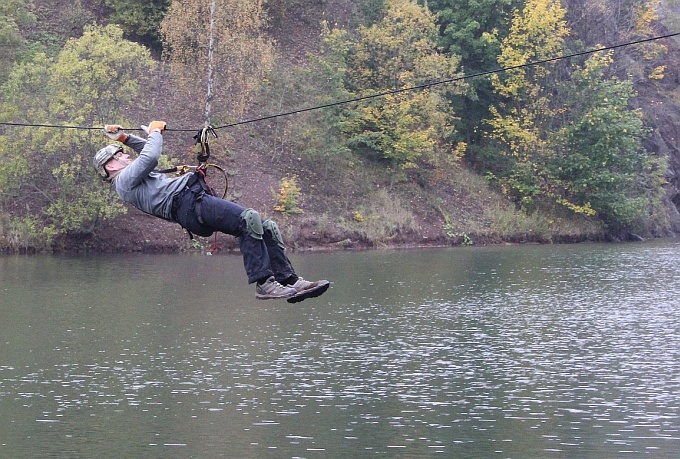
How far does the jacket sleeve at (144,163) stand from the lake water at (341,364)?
18.0 feet

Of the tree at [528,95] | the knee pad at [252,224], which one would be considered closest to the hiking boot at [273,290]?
the knee pad at [252,224]

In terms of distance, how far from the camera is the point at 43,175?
Result: 3966 centimetres

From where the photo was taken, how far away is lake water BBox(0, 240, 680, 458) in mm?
15875

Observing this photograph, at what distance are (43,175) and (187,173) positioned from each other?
2994cm

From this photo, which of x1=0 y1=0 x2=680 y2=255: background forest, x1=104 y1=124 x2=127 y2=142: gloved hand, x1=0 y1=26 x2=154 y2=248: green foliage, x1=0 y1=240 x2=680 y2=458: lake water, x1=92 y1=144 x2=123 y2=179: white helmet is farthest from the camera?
x1=0 y1=0 x2=680 y2=255: background forest

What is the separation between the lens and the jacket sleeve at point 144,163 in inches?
428

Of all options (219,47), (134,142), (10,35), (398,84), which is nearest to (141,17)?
(219,47)

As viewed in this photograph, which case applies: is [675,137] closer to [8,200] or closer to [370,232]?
[370,232]

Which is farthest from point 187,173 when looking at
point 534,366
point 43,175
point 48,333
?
point 43,175

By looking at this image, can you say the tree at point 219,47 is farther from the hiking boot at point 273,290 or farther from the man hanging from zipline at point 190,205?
the hiking boot at point 273,290

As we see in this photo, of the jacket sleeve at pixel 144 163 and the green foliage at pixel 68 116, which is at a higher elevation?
the green foliage at pixel 68 116

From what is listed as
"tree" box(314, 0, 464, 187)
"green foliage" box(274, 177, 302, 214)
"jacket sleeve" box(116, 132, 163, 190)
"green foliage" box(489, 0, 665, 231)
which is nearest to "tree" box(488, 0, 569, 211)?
"green foliage" box(489, 0, 665, 231)

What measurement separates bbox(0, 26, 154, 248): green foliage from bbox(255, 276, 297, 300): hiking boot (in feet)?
93.5

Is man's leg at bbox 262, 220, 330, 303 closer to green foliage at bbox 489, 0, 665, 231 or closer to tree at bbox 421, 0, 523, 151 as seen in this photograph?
green foliage at bbox 489, 0, 665, 231
